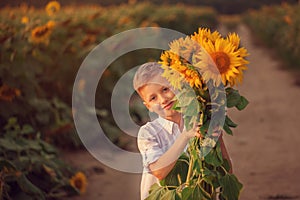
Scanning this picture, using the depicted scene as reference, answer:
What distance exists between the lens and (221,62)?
88.0 inches

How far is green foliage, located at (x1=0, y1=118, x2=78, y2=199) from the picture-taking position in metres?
3.87

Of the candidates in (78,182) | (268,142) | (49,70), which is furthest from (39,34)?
(268,142)

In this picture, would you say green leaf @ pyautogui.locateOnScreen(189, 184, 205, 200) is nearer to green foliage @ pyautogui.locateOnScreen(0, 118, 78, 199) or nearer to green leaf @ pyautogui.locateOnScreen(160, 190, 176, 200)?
green leaf @ pyautogui.locateOnScreen(160, 190, 176, 200)

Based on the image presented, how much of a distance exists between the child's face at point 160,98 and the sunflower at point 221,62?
19cm

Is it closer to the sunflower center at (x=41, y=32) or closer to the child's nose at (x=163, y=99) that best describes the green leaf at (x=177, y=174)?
the child's nose at (x=163, y=99)

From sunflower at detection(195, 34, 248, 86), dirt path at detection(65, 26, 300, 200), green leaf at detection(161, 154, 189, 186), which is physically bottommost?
green leaf at detection(161, 154, 189, 186)

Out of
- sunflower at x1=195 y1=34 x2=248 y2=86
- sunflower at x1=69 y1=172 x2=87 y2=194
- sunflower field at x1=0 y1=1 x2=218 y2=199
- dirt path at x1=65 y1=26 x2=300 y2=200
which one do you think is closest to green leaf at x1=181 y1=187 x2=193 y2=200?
sunflower at x1=195 y1=34 x2=248 y2=86

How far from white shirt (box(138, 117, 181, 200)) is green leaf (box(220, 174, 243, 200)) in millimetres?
230

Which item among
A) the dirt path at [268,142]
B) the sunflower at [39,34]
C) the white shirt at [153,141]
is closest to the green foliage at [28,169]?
the sunflower at [39,34]

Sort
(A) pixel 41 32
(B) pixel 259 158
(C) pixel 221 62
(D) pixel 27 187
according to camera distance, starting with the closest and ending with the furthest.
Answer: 1. (C) pixel 221 62
2. (D) pixel 27 187
3. (A) pixel 41 32
4. (B) pixel 259 158

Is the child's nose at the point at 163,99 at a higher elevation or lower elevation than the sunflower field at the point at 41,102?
lower

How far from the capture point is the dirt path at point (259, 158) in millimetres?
4660

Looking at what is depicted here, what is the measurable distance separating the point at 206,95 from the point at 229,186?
330 mm

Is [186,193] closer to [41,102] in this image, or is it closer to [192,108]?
[192,108]
